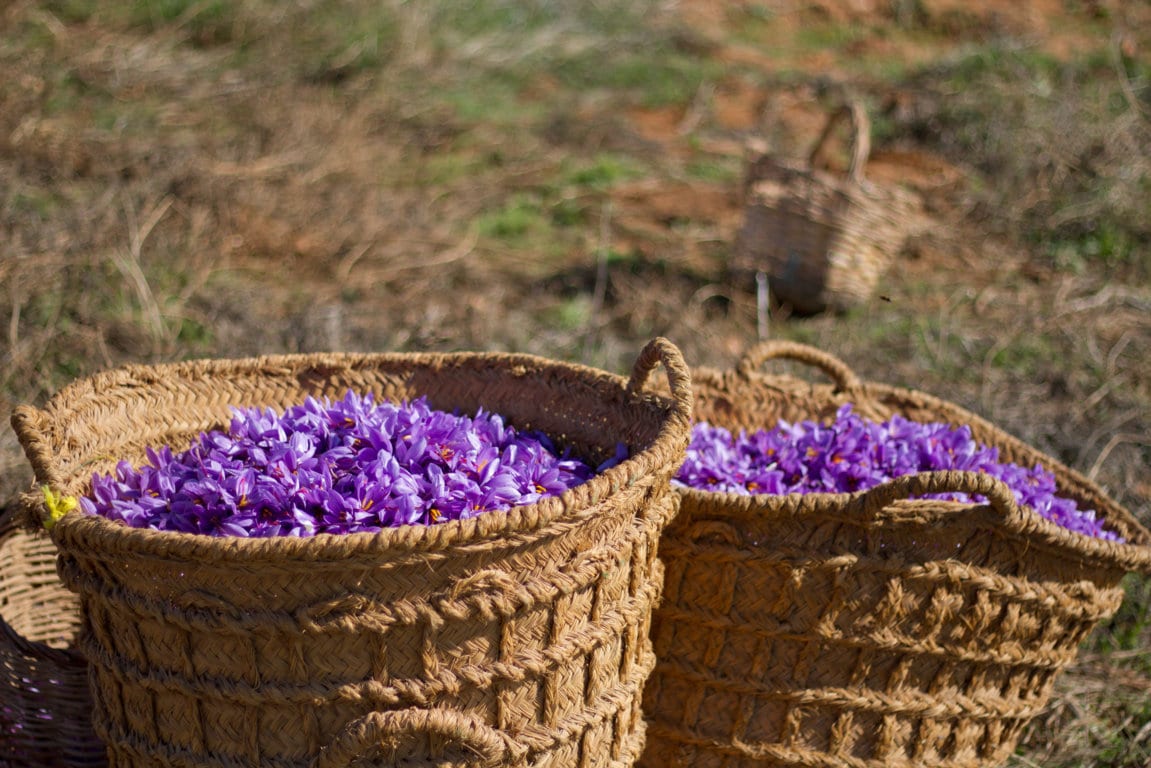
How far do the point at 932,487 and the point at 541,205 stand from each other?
4345mm

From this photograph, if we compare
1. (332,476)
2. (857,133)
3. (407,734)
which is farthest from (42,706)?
(857,133)

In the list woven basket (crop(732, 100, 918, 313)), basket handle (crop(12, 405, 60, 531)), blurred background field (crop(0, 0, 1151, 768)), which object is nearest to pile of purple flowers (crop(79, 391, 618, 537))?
basket handle (crop(12, 405, 60, 531))

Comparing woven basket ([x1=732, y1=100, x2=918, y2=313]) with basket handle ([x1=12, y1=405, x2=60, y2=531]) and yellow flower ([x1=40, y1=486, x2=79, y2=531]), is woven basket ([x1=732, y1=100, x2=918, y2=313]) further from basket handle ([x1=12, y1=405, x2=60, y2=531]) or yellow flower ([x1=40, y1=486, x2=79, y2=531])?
yellow flower ([x1=40, y1=486, x2=79, y2=531])

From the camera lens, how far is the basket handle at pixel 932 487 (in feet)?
6.16

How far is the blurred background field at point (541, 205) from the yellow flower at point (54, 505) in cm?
138

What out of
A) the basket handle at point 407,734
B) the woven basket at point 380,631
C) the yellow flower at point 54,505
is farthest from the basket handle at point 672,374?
the yellow flower at point 54,505

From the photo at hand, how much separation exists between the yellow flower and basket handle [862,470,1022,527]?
1.23 metres

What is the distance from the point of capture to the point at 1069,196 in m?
5.79

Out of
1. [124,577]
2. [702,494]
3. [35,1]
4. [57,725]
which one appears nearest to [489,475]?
[702,494]

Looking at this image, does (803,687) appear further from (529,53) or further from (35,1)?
(529,53)

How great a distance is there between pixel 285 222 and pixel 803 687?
3.75m

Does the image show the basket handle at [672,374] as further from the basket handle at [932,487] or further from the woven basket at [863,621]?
the basket handle at [932,487]

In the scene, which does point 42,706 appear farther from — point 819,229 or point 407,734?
point 819,229

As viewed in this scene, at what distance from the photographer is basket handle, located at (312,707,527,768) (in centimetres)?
154
